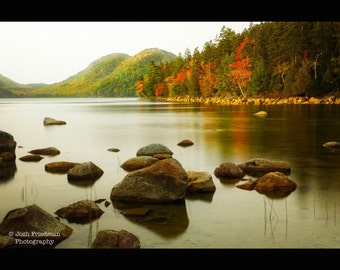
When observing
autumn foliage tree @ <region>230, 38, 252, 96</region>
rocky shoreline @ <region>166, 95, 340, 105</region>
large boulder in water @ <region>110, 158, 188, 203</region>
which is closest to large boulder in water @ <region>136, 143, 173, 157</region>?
large boulder in water @ <region>110, 158, 188, 203</region>

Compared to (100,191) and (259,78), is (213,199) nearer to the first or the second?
(100,191)

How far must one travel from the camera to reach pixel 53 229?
7.27 metres

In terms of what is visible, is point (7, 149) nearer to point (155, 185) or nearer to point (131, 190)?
point (131, 190)

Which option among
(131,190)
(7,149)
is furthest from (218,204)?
(7,149)

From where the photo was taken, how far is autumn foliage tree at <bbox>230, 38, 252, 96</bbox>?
7725 centimetres

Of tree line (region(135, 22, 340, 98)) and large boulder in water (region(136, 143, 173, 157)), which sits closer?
large boulder in water (region(136, 143, 173, 157))

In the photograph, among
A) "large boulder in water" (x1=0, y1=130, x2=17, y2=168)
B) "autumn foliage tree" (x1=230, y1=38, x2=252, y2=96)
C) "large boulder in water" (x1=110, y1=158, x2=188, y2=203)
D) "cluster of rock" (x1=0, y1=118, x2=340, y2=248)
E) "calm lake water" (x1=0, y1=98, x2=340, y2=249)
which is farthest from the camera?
"autumn foliage tree" (x1=230, y1=38, x2=252, y2=96)

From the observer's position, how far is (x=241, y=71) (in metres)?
77.8

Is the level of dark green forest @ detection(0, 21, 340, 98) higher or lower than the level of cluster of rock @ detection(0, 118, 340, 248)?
higher

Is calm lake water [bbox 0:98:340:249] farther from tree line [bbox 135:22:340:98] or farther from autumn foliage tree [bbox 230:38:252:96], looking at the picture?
autumn foliage tree [bbox 230:38:252:96]

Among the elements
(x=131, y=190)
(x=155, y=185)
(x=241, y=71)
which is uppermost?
(x=241, y=71)

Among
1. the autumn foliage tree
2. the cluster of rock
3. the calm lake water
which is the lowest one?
the calm lake water

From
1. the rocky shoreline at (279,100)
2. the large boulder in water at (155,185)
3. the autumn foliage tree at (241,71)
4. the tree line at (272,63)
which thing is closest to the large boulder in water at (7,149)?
the large boulder in water at (155,185)
